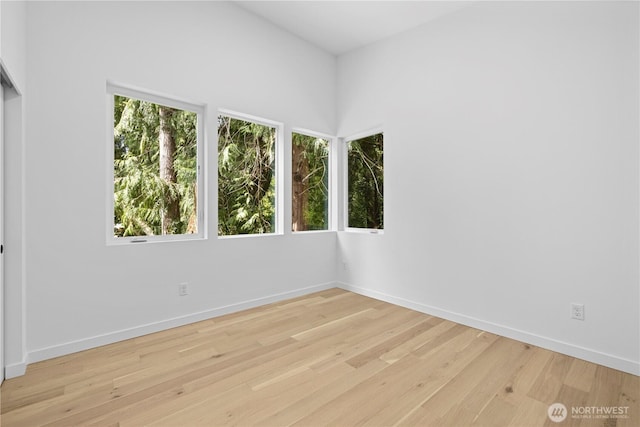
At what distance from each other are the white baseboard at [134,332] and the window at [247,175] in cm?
75

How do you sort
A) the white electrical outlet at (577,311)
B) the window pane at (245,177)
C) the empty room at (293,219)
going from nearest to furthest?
the empty room at (293,219) < the white electrical outlet at (577,311) < the window pane at (245,177)

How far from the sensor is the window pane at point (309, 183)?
389 centimetres

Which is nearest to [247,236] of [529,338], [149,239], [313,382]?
[149,239]

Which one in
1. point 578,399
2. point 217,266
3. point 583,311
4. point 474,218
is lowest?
point 578,399

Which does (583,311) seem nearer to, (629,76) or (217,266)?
(629,76)

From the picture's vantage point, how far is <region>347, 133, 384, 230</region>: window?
12.4 feet

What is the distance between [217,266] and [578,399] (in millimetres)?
2842

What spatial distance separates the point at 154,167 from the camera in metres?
2.78

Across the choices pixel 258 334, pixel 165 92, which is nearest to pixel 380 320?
pixel 258 334

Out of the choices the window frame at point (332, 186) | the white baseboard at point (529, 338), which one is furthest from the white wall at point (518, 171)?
the window frame at point (332, 186)

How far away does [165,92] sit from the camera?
2715 millimetres

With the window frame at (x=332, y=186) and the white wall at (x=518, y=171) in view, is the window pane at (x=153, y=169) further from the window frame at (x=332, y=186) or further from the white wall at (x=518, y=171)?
the white wall at (x=518, y=171)

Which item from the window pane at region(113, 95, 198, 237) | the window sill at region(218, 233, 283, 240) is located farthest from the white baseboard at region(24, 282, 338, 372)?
the window pane at region(113, 95, 198, 237)

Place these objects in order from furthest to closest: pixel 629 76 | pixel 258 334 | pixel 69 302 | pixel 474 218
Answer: pixel 474 218 < pixel 258 334 < pixel 69 302 < pixel 629 76
